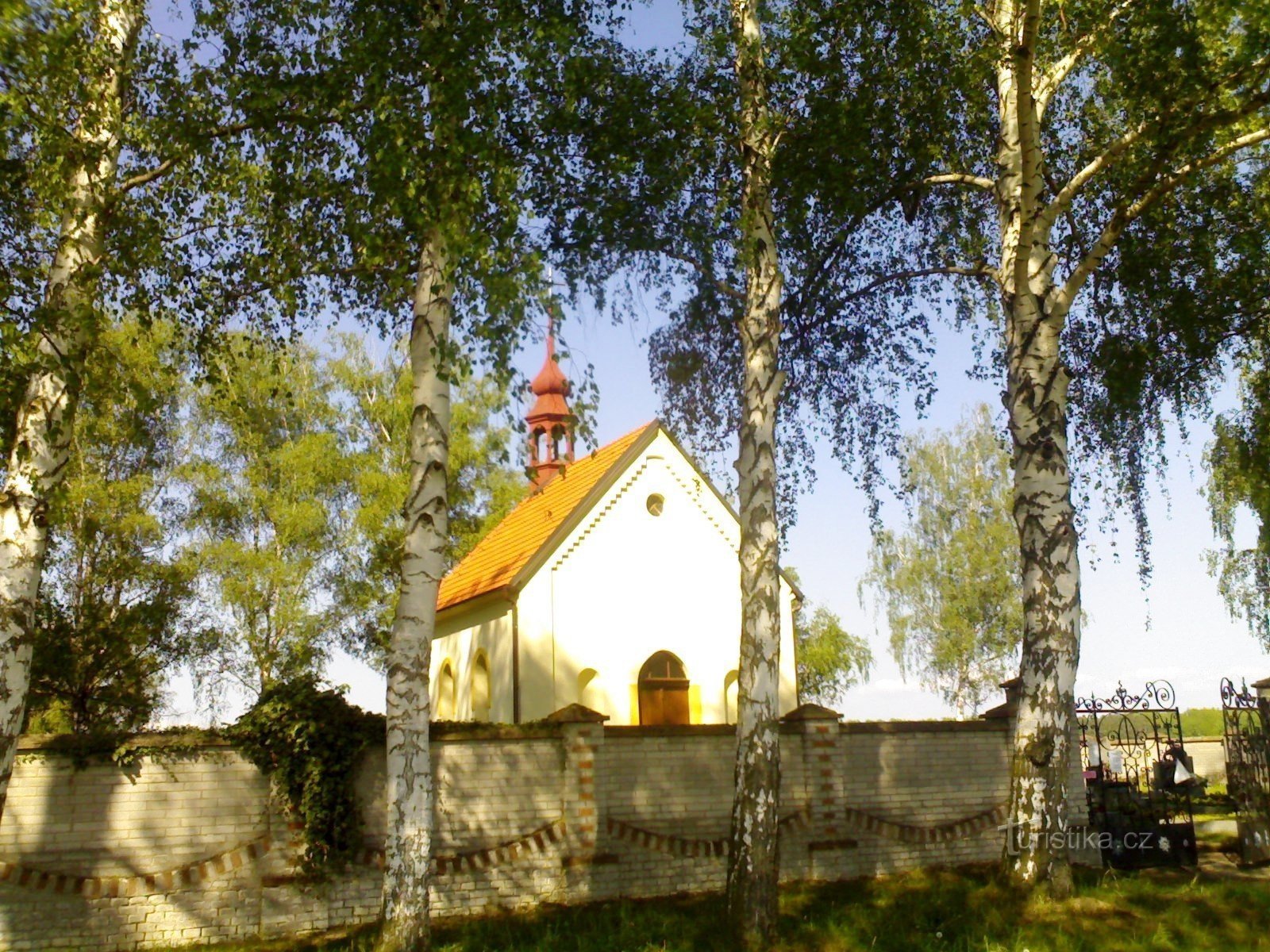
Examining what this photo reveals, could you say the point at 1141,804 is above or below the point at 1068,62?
below

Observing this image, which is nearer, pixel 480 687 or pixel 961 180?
pixel 961 180

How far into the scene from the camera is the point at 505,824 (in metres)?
12.6

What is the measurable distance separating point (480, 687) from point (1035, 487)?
16.0m

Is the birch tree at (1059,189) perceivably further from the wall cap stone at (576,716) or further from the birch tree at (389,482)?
the birch tree at (389,482)

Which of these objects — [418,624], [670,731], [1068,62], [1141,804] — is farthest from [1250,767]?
[418,624]

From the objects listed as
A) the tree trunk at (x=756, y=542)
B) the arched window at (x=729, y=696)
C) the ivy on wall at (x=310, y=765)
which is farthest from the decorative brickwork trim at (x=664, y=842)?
the arched window at (x=729, y=696)

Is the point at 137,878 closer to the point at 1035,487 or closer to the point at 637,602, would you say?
the point at 1035,487

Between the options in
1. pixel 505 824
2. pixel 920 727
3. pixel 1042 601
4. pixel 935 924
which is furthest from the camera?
pixel 920 727

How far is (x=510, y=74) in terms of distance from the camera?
10.1m

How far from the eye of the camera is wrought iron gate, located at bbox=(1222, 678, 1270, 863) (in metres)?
14.0

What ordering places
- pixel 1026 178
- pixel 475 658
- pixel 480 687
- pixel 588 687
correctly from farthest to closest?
pixel 475 658 < pixel 480 687 < pixel 588 687 < pixel 1026 178

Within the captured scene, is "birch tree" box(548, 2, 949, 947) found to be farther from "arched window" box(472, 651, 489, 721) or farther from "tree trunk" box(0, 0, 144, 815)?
"arched window" box(472, 651, 489, 721)

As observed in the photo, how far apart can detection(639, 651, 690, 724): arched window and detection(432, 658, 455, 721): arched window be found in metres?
5.17

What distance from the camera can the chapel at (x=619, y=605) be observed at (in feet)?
73.6
